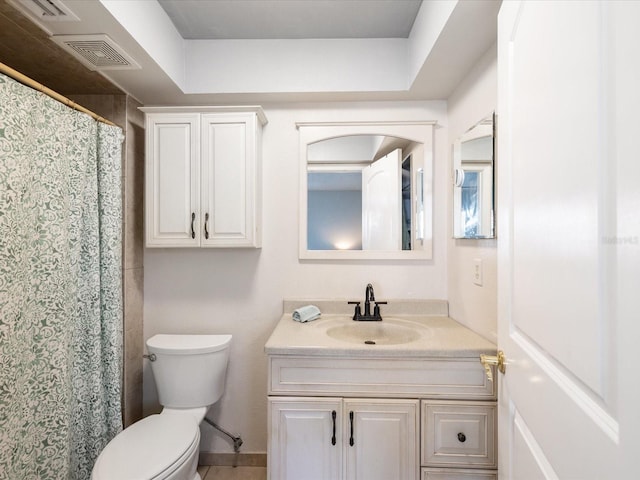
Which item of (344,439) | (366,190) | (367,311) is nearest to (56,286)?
(344,439)

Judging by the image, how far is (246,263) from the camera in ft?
6.79

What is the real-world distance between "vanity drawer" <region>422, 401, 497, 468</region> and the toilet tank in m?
1.09

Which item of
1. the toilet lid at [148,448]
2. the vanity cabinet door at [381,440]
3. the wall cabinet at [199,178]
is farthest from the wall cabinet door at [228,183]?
the vanity cabinet door at [381,440]

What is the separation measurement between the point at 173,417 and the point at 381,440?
0.96 metres

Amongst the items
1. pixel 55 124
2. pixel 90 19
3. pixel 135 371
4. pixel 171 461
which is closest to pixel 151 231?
pixel 55 124

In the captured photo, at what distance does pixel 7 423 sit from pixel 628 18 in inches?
73.4

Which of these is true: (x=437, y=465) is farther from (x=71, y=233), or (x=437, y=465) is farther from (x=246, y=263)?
(x=71, y=233)

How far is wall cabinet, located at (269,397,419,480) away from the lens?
1.44 m

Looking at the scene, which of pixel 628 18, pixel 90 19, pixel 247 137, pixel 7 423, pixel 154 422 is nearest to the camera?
pixel 628 18

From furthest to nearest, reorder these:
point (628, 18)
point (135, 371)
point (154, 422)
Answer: point (135, 371) < point (154, 422) < point (628, 18)

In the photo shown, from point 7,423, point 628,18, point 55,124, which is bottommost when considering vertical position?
point 7,423

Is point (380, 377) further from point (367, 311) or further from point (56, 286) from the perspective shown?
point (56, 286)

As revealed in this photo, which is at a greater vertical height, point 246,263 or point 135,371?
point 246,263

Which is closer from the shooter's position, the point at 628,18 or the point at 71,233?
the point at 628,18
